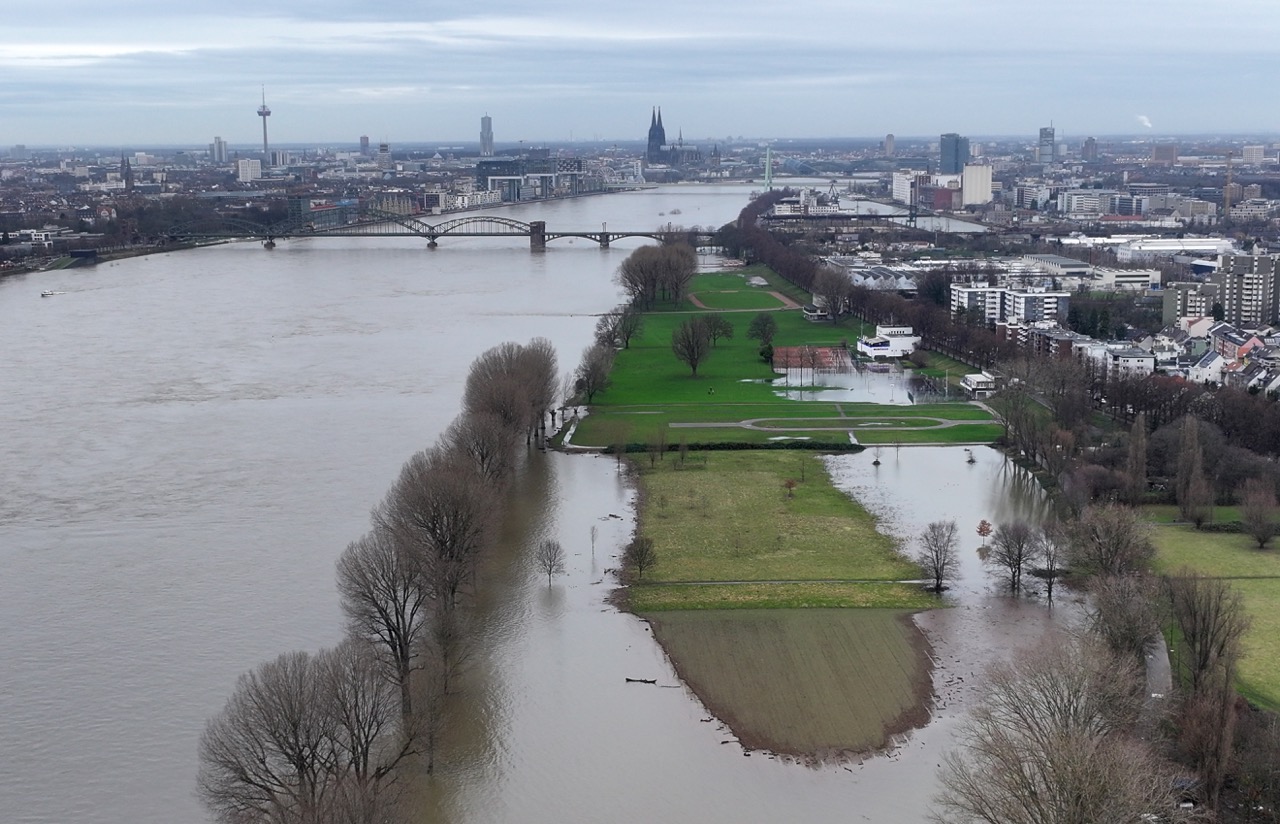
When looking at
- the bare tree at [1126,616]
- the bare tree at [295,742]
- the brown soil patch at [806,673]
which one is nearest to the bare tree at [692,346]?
the brown soil patch at [806,673]

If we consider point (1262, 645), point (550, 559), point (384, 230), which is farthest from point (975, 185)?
point (1262, 645)

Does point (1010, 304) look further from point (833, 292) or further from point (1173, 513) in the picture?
point (1173, 513)

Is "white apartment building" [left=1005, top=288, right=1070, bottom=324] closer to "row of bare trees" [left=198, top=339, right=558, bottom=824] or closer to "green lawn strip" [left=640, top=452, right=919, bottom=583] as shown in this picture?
"green lawn strip" [left=640, top=452, right=919, bottom=583]

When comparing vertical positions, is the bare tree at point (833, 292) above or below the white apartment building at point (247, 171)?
below

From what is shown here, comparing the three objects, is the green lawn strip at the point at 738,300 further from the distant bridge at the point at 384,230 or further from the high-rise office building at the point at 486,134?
the high-rise office building at the point at 486,134

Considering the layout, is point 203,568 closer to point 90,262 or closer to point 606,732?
point 606,732
